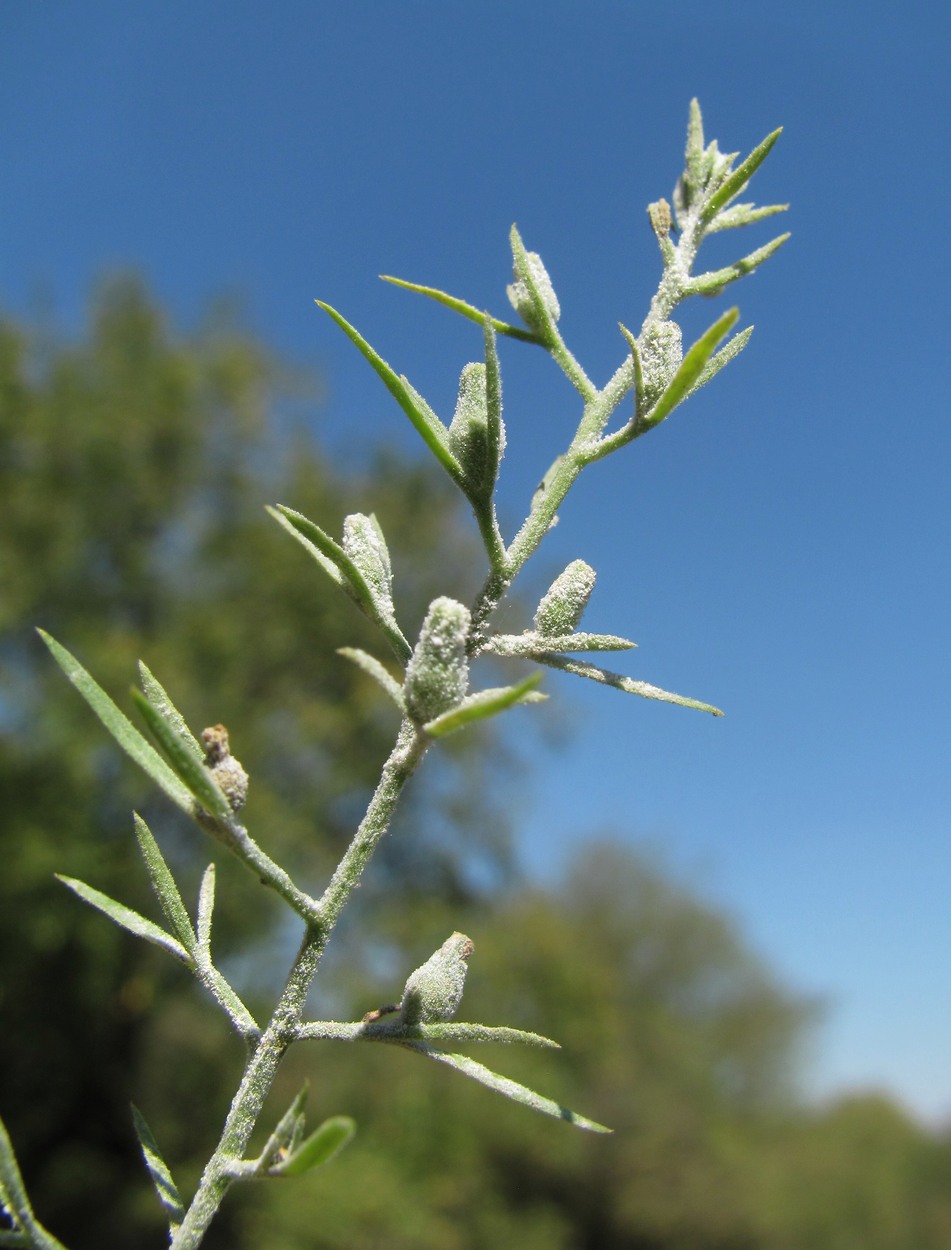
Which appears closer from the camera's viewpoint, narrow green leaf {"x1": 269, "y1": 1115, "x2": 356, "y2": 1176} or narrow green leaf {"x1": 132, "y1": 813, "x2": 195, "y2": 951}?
narrow green leaf {"x1": 269, "y1": 1115, "x2": 356, "y2": 1176}

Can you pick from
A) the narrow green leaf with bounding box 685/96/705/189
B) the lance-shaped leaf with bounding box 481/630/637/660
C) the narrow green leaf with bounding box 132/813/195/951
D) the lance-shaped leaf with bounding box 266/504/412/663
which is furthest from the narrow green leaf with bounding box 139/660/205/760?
the narrow green leaf with bounding box 685/96/705/189

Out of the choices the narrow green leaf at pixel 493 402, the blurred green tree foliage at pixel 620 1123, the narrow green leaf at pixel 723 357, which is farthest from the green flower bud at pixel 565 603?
the blurred green tree foliage at pixel 620 1123

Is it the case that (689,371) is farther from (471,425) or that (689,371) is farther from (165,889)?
(165,889)

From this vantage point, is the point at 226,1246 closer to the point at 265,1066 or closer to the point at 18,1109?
the point at 18,1109

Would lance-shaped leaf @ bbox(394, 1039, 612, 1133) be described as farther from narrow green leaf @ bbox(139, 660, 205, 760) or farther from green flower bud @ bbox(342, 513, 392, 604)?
green flower bud @ bbox(342, 513, 392, 604)

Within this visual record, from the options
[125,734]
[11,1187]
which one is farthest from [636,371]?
[11,1187]

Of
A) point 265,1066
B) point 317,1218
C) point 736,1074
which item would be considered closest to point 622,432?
point 265,1066

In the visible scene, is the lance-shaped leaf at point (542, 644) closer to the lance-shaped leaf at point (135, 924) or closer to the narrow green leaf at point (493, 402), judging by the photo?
the narrow green leaf at point (493, 402)
